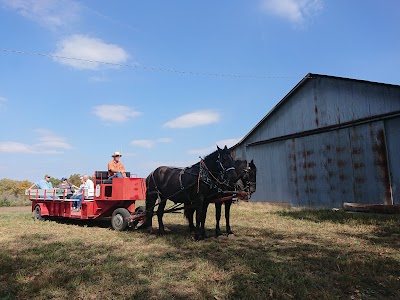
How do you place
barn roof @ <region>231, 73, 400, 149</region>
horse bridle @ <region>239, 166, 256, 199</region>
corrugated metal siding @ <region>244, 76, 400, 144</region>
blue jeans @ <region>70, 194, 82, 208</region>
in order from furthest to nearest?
barn roof @ <region>231, 73, 400, 149</region>, corrugated metal siding @ <region>244, 76, 400, 144</region>, blue jeans @ <region>70, 194, 82, 208</region>, horse bridle @ <region>239, 166, 256, 199</region>

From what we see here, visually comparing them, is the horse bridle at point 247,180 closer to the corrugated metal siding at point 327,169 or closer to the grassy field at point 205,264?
the grassy field at point 205,264

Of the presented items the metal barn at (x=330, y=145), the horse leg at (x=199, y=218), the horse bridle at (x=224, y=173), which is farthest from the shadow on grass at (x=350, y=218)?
the horse leg at (x=199, y=218)

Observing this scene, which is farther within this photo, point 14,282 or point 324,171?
point 324,171

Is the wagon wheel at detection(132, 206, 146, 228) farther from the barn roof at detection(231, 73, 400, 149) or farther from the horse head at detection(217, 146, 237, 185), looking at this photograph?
the barn roof at detection(231, 73, 400, 149)

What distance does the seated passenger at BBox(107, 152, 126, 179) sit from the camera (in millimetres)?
10609

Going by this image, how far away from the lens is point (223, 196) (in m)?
8.81

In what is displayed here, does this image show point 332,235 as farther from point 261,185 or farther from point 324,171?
point 261,185

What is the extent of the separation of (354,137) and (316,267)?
363 inches

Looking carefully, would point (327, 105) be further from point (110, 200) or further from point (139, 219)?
point (110, 200)

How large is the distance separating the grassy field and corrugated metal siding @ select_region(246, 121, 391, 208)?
11.4 ft

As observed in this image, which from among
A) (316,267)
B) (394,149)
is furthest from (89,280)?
(394,149)

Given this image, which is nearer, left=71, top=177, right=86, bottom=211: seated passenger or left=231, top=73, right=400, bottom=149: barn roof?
left=71, top=177, right=86, bottom=211: seated passenger

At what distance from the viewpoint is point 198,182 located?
8.22 metres

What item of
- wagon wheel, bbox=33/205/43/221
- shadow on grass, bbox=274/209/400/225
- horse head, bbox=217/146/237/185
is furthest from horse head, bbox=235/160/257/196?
wagon wheel, bbox=33/205/43/221
